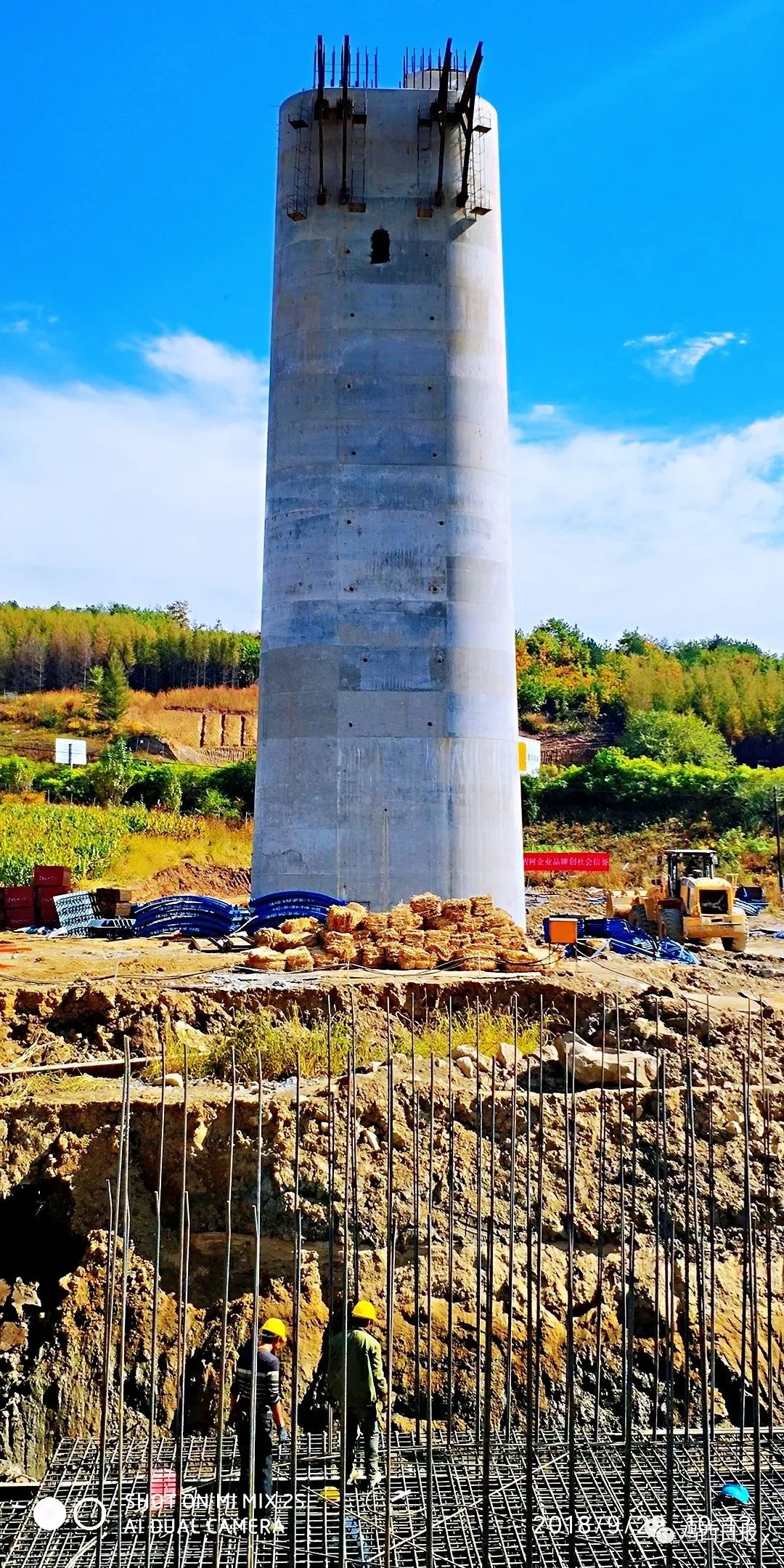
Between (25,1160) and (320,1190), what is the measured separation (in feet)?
Result: 8.30

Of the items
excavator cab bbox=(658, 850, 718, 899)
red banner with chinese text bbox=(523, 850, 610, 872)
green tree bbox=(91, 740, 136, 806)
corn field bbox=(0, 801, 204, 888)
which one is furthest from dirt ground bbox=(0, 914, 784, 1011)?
green tree bbox=(91, 740, 136, 806)

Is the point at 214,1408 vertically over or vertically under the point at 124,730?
under

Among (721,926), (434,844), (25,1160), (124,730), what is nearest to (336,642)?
(434,844)

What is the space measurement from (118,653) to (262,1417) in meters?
70.2

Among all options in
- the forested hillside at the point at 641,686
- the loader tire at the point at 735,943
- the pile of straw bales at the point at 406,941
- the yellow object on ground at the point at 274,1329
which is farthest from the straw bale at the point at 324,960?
the forested hillside at the point at 641,686

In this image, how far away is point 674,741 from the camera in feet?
194

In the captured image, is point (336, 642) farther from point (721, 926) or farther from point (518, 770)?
point (721, 926)

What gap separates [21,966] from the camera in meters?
15.1

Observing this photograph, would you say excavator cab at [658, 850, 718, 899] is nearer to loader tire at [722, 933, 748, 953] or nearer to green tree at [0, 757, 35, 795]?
loader tire at [722, 933, 748, 953]

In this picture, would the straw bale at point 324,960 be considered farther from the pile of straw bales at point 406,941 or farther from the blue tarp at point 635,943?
the blue tarp at point 635,943

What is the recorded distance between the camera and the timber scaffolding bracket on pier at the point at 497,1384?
7621 millimetres

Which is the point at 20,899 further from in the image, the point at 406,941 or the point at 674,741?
the point at 674,741

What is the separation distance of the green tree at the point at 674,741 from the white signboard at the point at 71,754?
23.7 m

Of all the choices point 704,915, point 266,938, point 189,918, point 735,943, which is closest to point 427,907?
point 266,938
